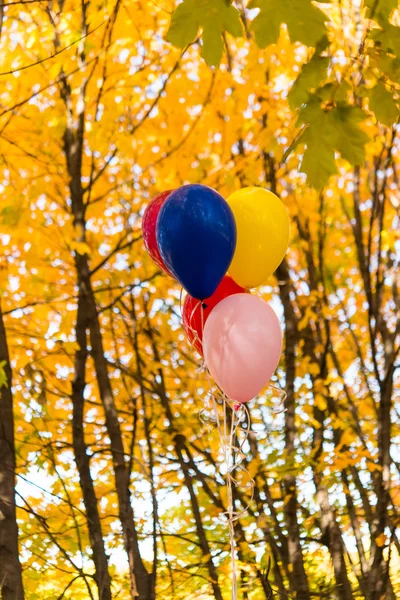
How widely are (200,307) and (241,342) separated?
12.9 inches

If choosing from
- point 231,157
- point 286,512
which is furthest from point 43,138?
point 286,512

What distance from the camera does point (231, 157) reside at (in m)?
4.52

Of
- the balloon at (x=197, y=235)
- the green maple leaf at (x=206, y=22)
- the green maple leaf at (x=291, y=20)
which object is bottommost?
the balloon at (x=197, y=235)

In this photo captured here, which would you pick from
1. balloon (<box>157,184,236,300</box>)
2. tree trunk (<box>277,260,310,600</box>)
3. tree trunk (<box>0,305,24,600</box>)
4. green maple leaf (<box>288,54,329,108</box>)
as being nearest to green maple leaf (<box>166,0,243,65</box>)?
green maple leaf (<box>288,54,329,108</box>)

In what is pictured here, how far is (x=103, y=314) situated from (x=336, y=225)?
2.49 meters

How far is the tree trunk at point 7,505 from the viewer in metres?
2.62

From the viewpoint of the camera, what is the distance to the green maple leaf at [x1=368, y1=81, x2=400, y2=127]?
82.2 inches

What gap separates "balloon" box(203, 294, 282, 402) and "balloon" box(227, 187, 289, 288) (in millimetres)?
140

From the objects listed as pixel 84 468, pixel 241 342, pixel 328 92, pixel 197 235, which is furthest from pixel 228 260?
pixel 84 468

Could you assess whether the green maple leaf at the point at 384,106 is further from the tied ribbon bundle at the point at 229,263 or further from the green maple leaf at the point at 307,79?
the tied ribbon bundle at the point at 229,263

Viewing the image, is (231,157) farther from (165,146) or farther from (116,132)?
(116,132)

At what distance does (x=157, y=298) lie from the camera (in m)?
5.29

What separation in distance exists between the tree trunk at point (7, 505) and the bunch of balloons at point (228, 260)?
3.22 ft

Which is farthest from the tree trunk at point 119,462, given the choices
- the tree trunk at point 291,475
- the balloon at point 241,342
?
the balloon at point 241,342
